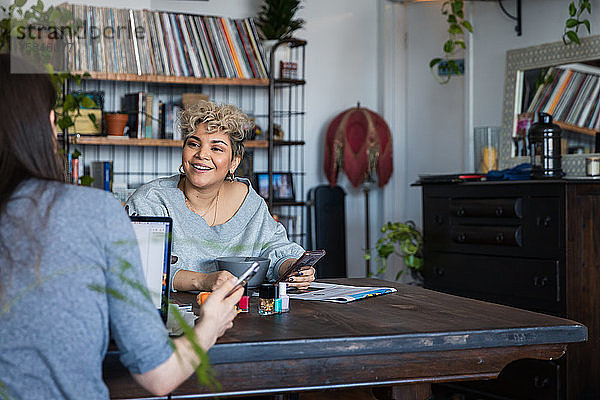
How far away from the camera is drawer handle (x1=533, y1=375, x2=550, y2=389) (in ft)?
10.5

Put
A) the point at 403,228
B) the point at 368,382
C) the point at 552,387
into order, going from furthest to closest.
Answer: the point at 403,228 → the point at 552,387 → the point at 368,382

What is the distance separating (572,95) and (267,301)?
104 inches

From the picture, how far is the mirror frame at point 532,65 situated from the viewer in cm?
376

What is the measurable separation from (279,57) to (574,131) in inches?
71.7

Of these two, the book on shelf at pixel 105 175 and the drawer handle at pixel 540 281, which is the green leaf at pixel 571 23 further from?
the book on shelf at pixel 105 175

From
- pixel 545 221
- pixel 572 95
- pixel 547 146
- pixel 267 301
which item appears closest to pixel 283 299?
pixel 267 301

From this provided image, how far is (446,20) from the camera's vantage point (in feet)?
16.0

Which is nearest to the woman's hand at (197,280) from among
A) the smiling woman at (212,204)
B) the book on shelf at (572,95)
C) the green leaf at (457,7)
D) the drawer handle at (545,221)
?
the smiling woman at (212,204)

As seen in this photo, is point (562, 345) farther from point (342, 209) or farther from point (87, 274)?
point (342, 209)

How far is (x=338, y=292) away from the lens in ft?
6.77

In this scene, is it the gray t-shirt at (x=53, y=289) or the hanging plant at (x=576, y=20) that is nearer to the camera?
the gray t-shirt at (x=53, y=289)

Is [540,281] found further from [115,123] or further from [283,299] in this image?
[115,123]

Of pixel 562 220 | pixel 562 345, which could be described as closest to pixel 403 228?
pixel 562 220

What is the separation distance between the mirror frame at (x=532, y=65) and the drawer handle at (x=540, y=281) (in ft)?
2.35
